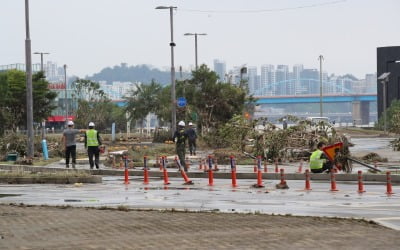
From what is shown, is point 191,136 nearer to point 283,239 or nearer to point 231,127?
point 231,127

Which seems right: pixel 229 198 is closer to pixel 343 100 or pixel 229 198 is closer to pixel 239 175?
pixel 239 175

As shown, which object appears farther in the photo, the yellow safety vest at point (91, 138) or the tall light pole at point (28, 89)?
the tall light pole at point (28, 89)

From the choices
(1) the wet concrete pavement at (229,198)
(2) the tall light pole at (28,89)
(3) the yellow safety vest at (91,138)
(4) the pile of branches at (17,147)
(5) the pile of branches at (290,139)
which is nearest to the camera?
(1) the wet concrete pavement at (229,198)

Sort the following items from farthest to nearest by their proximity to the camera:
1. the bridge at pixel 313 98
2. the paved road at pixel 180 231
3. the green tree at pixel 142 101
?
the bridge at pixel 313 98, the green tree at pixel 142 101, the paved road at pixel 180 231

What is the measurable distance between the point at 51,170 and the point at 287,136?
9.98 meters

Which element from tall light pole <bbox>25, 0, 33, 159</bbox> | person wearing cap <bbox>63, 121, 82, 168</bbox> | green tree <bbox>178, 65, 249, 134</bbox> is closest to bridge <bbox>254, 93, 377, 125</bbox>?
green tree <bbox>178, 65, 249, 134</bbox>

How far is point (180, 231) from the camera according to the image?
11328 mm

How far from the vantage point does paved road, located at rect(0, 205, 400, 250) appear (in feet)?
33.2

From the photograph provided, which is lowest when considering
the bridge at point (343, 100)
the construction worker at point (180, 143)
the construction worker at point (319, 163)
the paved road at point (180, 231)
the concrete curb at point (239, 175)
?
the concrete curb at point (239, 175)

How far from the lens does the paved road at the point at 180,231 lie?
10.1 meters

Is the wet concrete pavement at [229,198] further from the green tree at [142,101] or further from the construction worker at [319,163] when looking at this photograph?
the green tree at [142,101]

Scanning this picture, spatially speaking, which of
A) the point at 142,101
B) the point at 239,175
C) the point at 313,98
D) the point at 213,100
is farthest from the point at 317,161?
the point at 313,98

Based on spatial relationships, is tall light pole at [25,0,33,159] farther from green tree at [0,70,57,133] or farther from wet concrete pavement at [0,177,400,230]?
green tree at [0,70,57,133]

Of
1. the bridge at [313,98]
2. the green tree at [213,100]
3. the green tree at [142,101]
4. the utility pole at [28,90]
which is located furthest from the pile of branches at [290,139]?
the bridge at [313,98]
